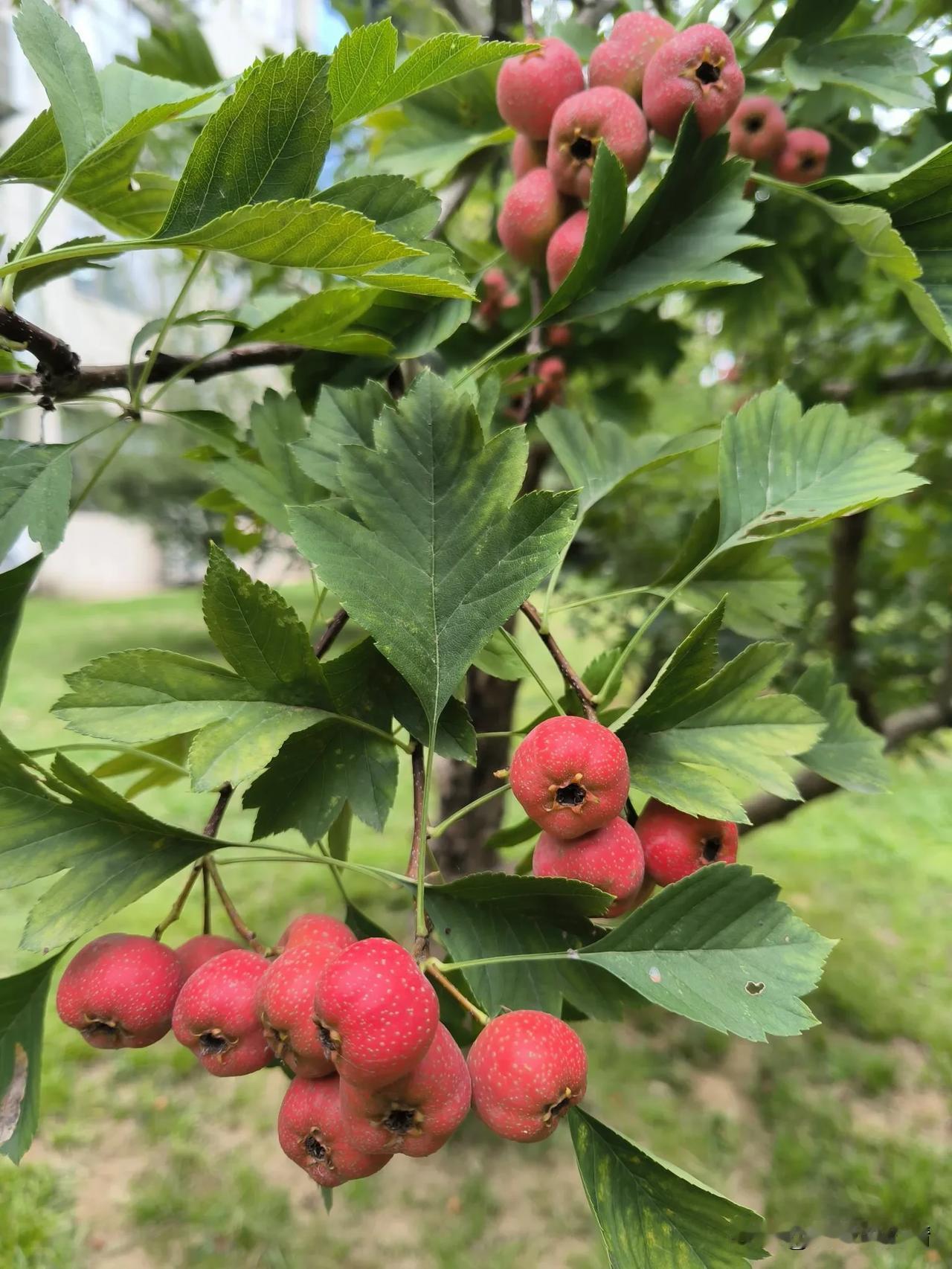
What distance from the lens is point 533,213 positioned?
2.50ft

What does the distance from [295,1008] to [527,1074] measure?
0.43ft

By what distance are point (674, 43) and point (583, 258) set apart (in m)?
0.21

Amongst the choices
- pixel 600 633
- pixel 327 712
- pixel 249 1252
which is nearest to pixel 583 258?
pixel 327 712

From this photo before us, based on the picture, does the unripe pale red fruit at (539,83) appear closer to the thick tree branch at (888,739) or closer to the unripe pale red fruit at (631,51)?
the unripe pale red fruit at (631,51)

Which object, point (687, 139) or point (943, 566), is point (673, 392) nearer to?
point (943, 566)

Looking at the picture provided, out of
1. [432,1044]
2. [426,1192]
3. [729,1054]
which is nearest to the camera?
[432,1044]

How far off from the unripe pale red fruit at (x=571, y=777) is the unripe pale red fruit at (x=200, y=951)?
243mm

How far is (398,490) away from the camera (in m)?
0.55

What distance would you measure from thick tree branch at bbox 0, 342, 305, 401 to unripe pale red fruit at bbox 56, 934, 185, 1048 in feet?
1.30

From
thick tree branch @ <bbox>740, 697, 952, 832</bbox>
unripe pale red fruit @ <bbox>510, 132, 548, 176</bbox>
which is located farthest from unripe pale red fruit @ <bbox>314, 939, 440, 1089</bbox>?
thick tree branch @ <bbox>740, 697, 952, 832</bbox>

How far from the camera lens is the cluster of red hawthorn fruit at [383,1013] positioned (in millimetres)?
427

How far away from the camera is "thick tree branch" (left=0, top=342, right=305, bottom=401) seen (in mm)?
627

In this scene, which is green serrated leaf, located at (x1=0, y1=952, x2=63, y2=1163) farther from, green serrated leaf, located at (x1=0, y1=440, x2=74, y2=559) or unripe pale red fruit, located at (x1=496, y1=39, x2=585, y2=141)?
unripe pale red fruit, located at (x1=496, y1=39, x2=585, y2=141)

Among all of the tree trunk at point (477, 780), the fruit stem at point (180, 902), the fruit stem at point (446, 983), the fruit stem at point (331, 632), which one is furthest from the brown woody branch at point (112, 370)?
the tree trunk at point (477, 780)
